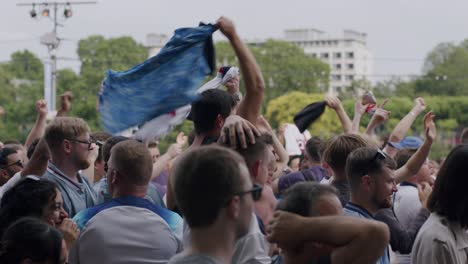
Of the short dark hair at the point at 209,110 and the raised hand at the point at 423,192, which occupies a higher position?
the short dark hair at the point at 209,110

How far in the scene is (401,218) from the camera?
680 cm

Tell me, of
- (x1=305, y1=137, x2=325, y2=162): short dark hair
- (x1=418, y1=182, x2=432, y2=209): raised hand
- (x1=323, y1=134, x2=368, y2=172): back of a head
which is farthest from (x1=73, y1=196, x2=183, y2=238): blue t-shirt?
(x1=305, y1=137, x2=325, y2=162): short dark hair

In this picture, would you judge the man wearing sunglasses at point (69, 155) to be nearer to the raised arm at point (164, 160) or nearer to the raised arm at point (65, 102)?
the raised arm at point (65, 102)

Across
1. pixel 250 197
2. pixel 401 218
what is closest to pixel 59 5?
pixel 401 218

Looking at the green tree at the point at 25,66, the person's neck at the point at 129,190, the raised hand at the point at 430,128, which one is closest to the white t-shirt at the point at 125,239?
the person's neck at the point at 129,190

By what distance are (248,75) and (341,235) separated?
145 cm

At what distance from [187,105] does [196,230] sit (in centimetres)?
151

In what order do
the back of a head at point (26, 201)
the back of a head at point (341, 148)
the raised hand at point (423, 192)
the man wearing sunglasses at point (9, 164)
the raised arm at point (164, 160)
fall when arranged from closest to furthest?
the back of a head at point (26, 201) → the back of a head at point (341, 148) → the raised hand at point (423, 192) → the man wearing sunglasses at point (9, 164) → the raised arm at point (164, 160)

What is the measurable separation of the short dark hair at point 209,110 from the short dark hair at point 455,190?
4.04ft

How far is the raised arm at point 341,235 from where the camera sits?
10.1 feet

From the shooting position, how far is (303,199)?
3.28m

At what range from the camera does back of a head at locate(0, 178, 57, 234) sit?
457cm

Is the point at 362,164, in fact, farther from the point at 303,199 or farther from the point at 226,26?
the point at 303,199

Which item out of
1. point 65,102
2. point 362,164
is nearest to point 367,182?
point 362,164
